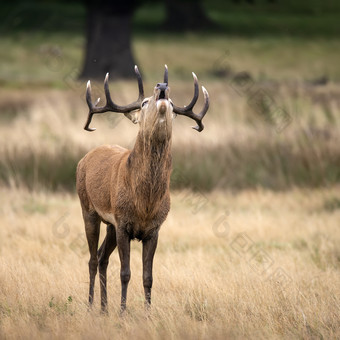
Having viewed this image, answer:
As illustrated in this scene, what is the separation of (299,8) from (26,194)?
45731mm

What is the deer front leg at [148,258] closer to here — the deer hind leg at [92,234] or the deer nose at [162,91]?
the deer hind leg at [92,234]

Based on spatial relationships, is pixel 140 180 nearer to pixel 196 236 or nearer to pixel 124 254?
pixel 124 254

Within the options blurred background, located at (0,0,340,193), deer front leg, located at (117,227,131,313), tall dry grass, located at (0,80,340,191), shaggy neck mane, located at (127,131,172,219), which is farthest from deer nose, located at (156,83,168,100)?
tall dry grass, located at (0,80,340,191)

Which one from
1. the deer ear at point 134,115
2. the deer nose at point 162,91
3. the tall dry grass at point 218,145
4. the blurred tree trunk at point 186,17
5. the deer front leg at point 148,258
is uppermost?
the deer nose at point 162,91

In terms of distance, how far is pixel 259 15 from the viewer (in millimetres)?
53844

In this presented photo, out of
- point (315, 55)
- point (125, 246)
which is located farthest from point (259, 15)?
point (125, 246)

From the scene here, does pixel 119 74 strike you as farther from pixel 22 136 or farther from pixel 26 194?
pixel 26 194

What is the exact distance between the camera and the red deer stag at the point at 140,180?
255 inches

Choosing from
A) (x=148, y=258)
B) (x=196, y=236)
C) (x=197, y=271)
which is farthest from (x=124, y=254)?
(x=196, y=236)

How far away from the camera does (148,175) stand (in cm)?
686

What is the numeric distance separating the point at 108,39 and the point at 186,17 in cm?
1958

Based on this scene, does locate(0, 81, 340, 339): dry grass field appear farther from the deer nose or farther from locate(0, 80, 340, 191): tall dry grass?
the deer nose

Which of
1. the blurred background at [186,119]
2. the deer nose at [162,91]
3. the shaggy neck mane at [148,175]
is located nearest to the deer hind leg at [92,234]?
the shaggy neck mane at [148,175]

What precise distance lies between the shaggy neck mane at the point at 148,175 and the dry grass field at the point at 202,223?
98 cm
